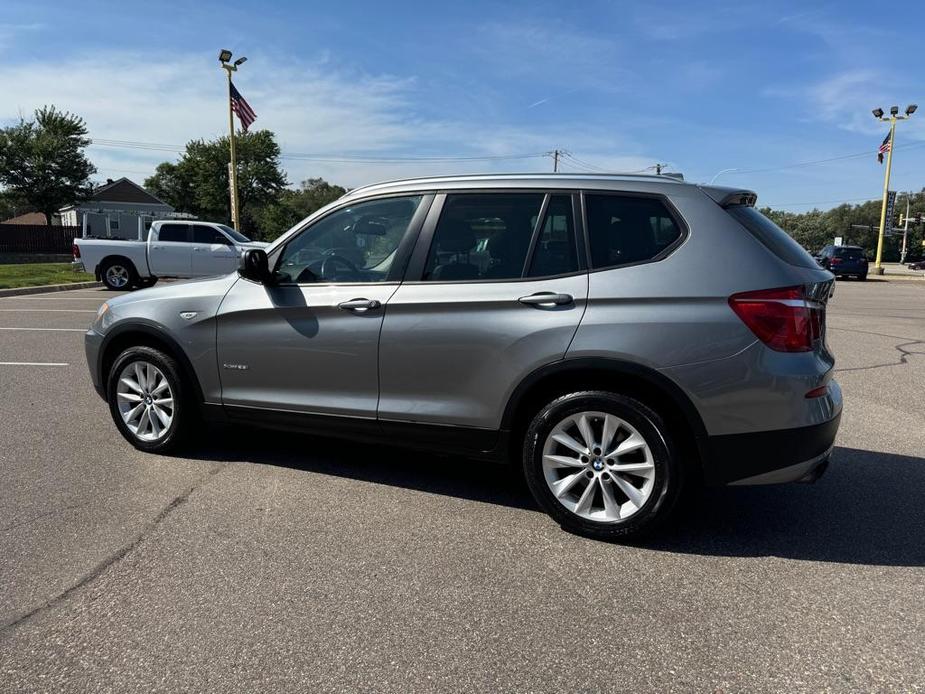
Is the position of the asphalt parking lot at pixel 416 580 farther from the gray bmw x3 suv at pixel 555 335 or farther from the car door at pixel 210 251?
the car door at pixel 210 251

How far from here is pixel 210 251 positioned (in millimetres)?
18031

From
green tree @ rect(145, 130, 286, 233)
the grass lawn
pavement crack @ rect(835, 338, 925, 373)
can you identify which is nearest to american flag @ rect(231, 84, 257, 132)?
the grass lawn

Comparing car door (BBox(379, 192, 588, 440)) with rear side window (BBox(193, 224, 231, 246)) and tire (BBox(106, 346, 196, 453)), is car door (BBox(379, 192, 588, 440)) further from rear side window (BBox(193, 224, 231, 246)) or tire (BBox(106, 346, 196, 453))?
rear side window (BBox(193, 224, 231, 246))

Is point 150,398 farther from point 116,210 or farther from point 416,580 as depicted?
point 116,210

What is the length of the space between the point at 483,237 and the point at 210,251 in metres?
15.8

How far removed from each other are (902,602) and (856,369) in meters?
6.13

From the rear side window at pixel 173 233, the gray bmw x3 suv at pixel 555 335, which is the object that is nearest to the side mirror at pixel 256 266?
the gray bmw x3 suv at pixel 555 335

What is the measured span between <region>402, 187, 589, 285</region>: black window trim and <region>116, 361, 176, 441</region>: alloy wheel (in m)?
2.04

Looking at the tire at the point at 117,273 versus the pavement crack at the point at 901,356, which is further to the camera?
the tire at the point at 117,273

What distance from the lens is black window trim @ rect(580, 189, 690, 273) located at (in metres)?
3.48

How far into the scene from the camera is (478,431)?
3777 millimetres

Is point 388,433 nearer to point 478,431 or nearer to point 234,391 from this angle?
point 478,431

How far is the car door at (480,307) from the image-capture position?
358 centimetres

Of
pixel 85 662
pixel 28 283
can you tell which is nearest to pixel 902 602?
pixel 85 662
